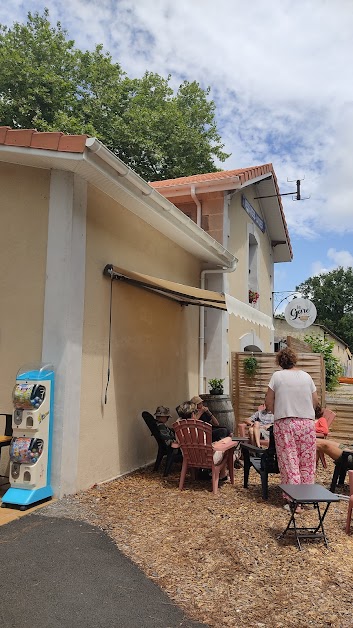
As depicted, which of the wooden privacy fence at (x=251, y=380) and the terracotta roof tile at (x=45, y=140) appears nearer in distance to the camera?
the terracotta roof tile at (x=45, y=140)

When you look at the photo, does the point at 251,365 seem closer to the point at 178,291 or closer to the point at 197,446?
the point at 178,291

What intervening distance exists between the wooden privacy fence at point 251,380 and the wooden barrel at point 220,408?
1.84m

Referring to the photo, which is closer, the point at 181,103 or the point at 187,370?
the point at 187,370

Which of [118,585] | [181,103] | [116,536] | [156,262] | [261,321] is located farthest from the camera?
[181,103]

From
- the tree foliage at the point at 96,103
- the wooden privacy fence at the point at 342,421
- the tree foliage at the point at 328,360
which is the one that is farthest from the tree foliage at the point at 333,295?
the wooden privacy fence at the point at 342,421

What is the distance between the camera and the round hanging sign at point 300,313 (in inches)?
444

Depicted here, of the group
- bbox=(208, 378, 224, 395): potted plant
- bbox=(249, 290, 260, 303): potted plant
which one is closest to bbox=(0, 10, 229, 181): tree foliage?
bbox=(249, 290, 260, 303): potted plant

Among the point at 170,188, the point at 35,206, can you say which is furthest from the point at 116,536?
the point at 170,188

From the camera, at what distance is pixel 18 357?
5.14 meters

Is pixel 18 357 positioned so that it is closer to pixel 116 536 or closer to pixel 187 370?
pixel 116 536

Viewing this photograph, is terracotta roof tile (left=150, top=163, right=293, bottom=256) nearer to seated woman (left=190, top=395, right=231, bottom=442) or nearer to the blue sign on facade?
the blue sign on facade

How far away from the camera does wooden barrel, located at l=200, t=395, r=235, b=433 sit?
300 inches

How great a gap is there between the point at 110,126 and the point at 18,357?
1902cm

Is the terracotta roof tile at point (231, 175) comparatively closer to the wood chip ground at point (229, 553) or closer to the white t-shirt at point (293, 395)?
the white t-shirt at point (293, 395)
